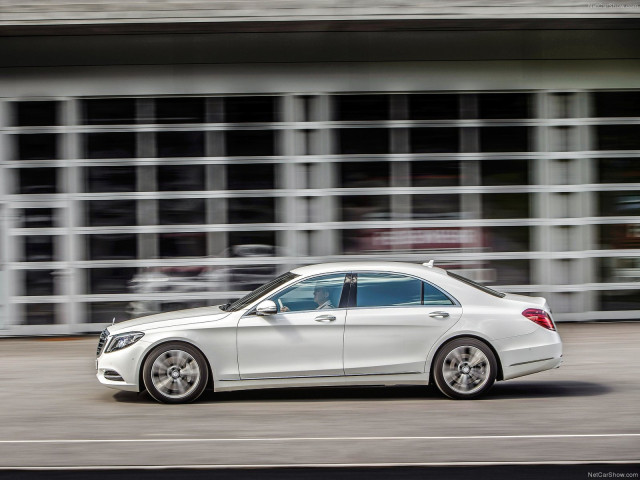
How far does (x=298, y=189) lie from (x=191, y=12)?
3227 mm

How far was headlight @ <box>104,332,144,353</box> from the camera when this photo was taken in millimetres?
9071

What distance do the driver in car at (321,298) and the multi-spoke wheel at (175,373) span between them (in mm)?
979

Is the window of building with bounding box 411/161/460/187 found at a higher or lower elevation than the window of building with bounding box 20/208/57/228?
higher

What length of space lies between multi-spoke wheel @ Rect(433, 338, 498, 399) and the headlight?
2.89 metres

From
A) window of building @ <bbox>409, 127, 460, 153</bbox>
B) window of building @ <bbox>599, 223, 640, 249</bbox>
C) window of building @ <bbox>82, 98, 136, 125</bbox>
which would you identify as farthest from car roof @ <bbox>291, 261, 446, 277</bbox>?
window of building @ <bbox>599, 223, 640, 249</bbox>

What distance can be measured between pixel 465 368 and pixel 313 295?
5.35 ft

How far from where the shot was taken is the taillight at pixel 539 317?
9.12 meters

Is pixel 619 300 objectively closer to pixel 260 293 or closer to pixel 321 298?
pixel 321 298

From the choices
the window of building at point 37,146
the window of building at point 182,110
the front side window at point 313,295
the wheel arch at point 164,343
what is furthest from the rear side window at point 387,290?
the window of building at point 37,146

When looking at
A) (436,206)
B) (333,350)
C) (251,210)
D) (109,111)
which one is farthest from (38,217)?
(333,350)

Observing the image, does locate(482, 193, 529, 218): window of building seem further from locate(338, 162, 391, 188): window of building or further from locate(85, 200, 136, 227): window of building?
locate(85, 200, 136, 227): window of building

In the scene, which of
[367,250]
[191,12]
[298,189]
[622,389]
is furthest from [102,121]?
[622,389]

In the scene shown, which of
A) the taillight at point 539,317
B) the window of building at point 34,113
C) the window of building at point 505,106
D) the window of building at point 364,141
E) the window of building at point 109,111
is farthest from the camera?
the window of building at point 505,106

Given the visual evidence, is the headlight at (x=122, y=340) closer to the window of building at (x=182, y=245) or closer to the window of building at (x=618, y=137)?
the window of building at (x=182, y=245)
